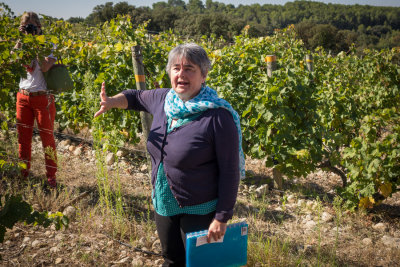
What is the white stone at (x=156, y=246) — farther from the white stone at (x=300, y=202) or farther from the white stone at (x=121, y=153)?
the white stone at (x=121, y=153)

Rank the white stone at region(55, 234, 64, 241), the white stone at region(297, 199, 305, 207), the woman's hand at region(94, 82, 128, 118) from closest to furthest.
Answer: the woman's hand at region(94, 82, 128, 118), the white stone at region(55, 234, 64, 241), the white stone at region(297, 199, 305, 207)

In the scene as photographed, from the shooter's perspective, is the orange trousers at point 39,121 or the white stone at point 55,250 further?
the orange trousers at point 39,121

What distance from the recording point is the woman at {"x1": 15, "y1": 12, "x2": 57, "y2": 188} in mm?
3006

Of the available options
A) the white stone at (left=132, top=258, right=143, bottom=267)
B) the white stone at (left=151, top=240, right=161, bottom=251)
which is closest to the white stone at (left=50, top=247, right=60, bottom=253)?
the white stone at (left=132, top=258, right=143, bottom=267)

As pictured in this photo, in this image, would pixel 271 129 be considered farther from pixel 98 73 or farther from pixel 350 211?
pixel 98 73

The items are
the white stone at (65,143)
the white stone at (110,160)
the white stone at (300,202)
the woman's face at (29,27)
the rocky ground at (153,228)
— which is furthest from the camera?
the white stone at (65,143)

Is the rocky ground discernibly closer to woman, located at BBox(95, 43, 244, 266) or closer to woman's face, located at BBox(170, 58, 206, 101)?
woman, located at BBox(95, 43, 244, 266)

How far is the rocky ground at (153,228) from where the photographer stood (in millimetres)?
2369

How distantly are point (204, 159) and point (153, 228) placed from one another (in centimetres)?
144

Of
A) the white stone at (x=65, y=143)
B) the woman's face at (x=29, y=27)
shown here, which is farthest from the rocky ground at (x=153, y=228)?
the woman's face at (x=29, y=27)

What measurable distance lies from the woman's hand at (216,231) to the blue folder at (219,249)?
20mm

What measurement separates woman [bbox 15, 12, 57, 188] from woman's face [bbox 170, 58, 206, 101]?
189 centimetres

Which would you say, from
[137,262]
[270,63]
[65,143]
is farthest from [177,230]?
[65,143]

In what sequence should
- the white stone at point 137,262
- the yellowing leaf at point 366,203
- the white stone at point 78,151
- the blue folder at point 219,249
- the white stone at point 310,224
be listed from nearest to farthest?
the blue folder at point 219,249
the white stone at point 137,262
the white stone at point 310,224
the yellowing leaf at point 366,203
the white stone at point 78,151
